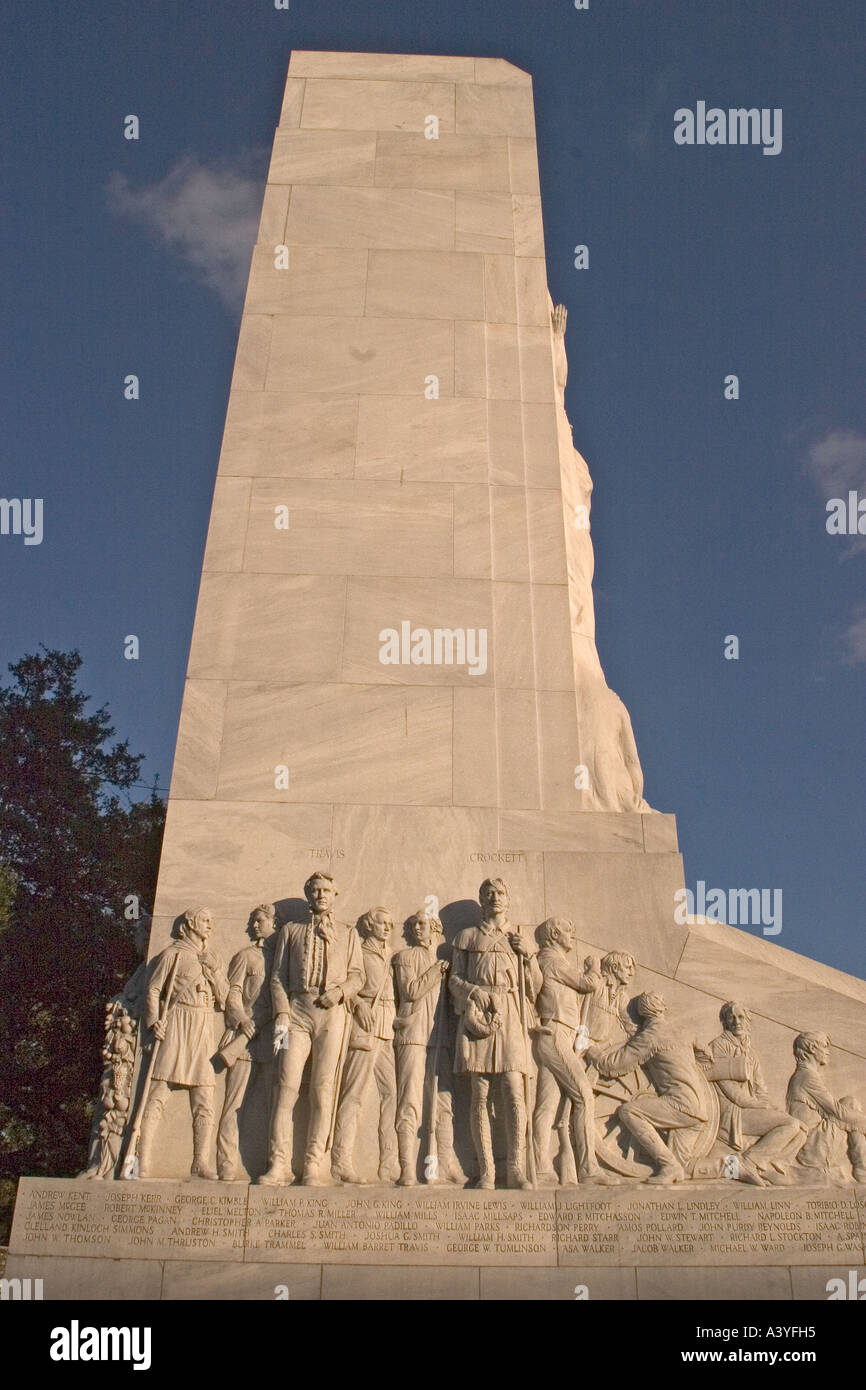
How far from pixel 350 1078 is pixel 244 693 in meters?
4.31

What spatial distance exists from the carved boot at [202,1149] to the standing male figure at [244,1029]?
0.28ft

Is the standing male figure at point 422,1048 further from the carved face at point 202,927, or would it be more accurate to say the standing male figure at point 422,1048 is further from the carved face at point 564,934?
the carved face at point 202,927

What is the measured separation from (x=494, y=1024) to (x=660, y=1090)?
161cm

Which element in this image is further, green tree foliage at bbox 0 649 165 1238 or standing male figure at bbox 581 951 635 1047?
green tree foliage at bbox 0 649 165 1238

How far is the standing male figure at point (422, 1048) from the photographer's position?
1011 centimetres

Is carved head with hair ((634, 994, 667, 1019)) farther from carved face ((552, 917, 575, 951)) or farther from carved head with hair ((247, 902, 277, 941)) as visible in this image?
carved head with hair ((247, 902, 277, 941))

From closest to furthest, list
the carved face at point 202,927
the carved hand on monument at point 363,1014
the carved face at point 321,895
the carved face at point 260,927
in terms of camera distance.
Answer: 1. the carved hand on monument at point 363,1014
2. the carved face at point 321,895
3. the carved face at point 202,927
4. the carved face at point 260,927

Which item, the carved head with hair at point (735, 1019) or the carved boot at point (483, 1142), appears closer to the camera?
the carved boot at point (483, 1142)

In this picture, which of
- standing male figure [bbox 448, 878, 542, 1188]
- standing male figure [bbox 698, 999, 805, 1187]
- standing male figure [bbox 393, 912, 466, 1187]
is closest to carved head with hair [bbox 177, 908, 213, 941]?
standing male figure [bbox 393, 912, 466, 1187]

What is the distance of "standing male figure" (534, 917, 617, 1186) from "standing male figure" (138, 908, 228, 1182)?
9.18ft

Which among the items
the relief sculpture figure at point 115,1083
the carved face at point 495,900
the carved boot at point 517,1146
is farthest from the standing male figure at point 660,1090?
the relief sculpture figure at point 115,1083

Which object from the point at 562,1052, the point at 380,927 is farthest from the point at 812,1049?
the point at 380,927

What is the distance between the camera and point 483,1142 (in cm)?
1003

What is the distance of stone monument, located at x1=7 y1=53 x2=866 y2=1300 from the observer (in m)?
9.62
